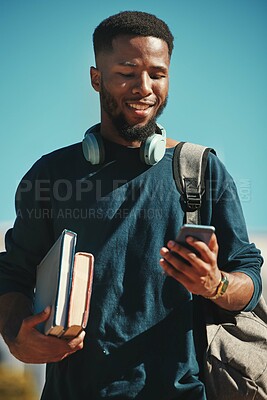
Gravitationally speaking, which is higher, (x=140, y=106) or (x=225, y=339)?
(x=140, y=106)

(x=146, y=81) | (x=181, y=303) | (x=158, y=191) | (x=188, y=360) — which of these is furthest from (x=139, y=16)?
(x=188, y=360)

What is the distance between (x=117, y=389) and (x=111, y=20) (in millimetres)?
1795

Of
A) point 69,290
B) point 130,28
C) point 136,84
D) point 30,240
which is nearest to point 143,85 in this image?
point 136,84

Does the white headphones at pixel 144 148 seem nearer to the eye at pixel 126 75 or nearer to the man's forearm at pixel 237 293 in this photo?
the eye at pixel 126 75

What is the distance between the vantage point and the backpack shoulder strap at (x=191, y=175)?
10.9 ft

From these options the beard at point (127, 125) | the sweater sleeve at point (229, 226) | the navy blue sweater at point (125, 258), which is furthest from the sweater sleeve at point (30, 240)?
the sweater sleeve at point (229, 226)

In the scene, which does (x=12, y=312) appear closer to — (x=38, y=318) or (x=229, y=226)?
(x=38, y=318)

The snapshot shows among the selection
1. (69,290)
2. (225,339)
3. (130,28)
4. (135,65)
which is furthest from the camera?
(130,28)

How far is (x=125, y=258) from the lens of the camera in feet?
10.8

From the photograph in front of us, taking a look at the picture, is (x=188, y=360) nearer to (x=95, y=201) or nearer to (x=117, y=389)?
(x=117, y=389)

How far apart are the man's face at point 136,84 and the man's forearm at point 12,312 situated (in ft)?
2.92

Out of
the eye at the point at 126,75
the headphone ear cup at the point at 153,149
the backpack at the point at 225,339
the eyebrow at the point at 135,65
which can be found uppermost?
the eyebrow at the point at 135,65

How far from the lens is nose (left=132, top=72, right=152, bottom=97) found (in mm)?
3467

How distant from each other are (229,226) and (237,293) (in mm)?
354
